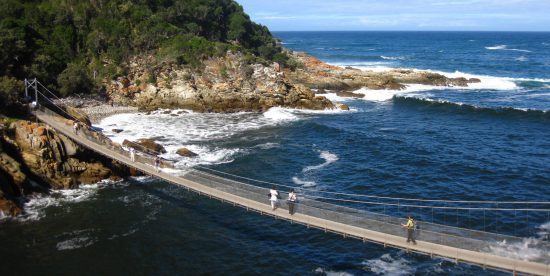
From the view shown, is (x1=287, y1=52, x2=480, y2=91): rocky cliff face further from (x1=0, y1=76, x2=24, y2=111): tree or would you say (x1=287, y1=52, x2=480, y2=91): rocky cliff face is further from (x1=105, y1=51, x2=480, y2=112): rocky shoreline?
(x1=0, y1=76, x2=24, y2=111): tree

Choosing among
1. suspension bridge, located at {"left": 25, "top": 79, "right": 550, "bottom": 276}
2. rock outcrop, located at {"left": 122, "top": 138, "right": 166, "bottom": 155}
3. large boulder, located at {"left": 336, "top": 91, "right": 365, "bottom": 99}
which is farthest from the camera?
large boulder, located at {"left": 336, "top": 91, "right": 365, "bottom": 99}

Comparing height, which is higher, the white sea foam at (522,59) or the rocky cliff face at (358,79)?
the white sea foam at (522,59)

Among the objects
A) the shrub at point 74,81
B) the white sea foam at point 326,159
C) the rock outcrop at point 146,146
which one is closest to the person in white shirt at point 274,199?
the white sea foam at point 326,159

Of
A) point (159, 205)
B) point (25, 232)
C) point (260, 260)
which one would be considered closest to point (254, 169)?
A: point (159, 205)

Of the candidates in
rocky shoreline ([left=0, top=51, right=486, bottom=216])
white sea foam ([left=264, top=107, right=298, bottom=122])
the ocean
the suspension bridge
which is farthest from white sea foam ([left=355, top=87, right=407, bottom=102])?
the suspension bridge

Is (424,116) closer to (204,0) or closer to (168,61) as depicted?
(168,61)

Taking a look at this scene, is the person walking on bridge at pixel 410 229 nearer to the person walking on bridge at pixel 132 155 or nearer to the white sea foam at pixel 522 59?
the person walking on bridge at pixel 132 155
